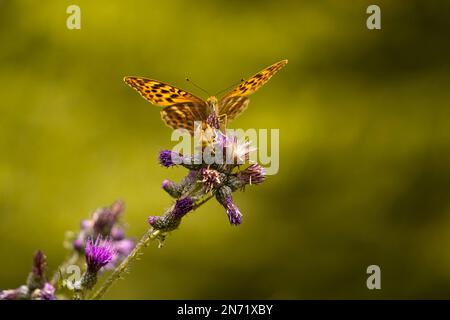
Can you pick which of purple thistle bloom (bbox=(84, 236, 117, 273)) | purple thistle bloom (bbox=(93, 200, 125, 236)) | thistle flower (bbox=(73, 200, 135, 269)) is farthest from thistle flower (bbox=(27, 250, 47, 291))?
purple thistle bloom (bbox=(93, 200, 125, 236))

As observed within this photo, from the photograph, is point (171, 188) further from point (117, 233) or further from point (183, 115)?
point (117, 233)

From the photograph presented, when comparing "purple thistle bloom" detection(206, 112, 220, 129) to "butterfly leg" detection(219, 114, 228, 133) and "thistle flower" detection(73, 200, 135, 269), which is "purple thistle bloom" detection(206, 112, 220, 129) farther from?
"thistle flower" detection(73, 200, 135, 269)

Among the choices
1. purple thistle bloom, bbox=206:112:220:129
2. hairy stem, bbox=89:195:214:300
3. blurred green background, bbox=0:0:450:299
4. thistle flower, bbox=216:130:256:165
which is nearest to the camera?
hairy stem, bbox=89:195:214:300

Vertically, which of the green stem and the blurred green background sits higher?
the blurred green background

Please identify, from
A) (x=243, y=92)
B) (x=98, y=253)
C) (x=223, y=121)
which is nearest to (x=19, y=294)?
(x=98, y=253)

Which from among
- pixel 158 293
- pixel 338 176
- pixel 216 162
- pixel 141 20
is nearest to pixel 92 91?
pixel 141 20

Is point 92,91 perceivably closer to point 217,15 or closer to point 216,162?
point 217,15

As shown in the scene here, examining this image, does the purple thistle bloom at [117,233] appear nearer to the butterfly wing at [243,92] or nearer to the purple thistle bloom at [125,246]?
the purple thistle bloom at [125,246]

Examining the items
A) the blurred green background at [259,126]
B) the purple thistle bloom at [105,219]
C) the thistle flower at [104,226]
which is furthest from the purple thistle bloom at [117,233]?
the blurred green background at [259,126]
